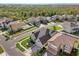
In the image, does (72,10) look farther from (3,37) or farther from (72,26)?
(3,37)

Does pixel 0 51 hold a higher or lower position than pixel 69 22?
lower

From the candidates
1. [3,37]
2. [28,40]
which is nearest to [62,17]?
[28,40]

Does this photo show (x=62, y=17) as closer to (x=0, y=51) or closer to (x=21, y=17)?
(x=21, y=17)

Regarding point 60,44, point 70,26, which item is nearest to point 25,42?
point 60,44

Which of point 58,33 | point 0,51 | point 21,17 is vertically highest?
point 21,17

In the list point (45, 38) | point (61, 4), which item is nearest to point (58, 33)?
point (45, 38)

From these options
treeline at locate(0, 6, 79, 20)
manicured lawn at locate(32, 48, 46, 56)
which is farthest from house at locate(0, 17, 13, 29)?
manicured lawn at locate(32, 48, 46, 56)
